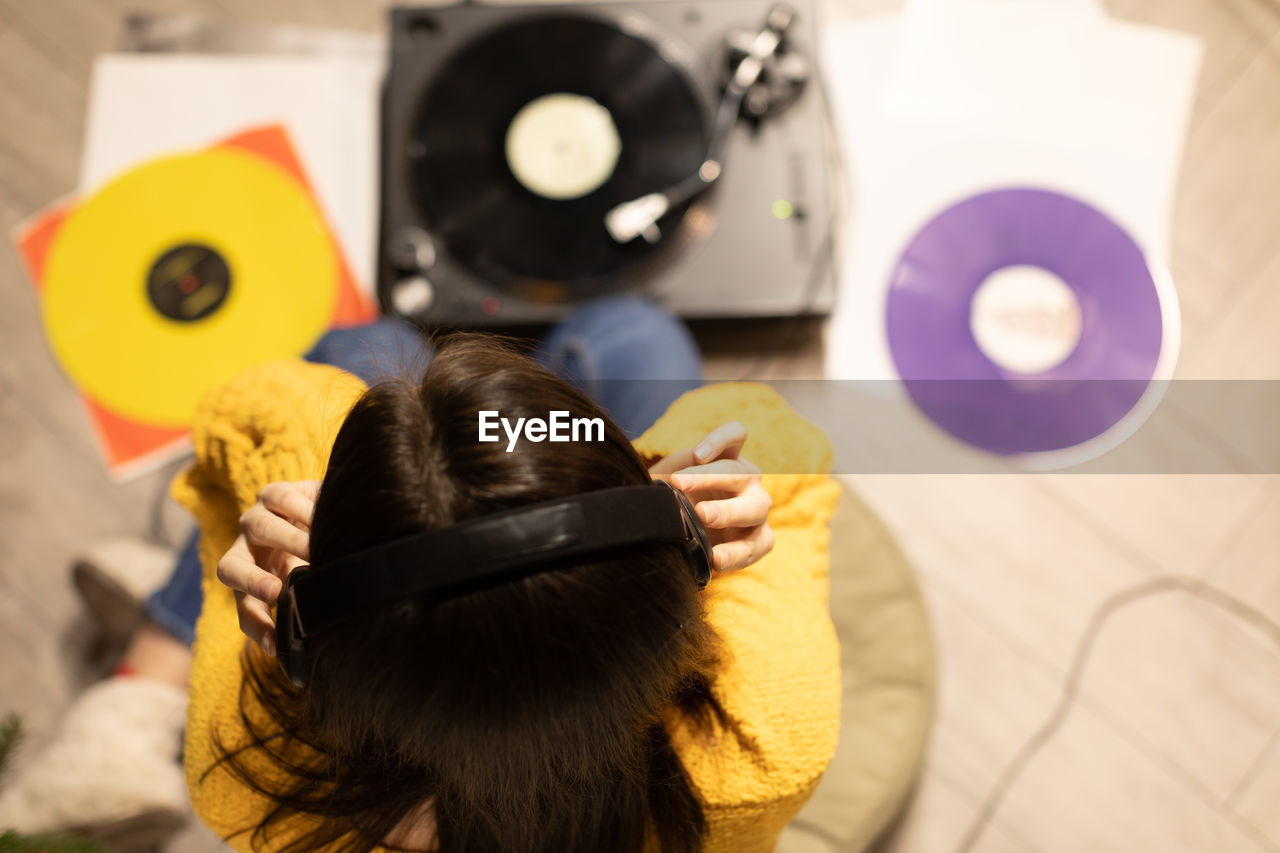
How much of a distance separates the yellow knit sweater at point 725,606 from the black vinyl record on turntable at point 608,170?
24 centimetres

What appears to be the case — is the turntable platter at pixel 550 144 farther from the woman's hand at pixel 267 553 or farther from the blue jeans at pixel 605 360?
the woman's hand at pixel 267 553

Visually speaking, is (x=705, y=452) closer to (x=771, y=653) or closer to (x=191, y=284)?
(x=771, y=653)

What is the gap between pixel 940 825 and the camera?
949 mm

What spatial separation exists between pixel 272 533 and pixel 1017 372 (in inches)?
33.1

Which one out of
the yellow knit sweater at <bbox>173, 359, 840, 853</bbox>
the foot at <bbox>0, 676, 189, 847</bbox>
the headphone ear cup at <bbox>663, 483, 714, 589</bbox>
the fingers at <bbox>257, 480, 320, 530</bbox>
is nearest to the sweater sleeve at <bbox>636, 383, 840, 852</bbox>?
the yellow knit sweater at <bbox>173, 359, 840, 853</bbox>

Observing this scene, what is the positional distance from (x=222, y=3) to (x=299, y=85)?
17cm

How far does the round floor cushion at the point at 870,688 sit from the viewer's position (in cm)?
74

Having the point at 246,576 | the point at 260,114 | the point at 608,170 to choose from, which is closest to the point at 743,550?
the point at 246,576

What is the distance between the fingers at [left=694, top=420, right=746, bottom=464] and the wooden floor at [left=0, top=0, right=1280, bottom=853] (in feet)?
1.53

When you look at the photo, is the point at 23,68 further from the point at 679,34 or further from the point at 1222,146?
the point at 1222,146

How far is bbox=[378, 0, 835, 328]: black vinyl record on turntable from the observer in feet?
2.79

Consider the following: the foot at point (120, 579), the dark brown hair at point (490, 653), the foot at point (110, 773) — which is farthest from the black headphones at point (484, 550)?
the foot at point (120, 579)

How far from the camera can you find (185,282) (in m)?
0.97

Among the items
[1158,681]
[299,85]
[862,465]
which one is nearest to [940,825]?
[1158,681]
